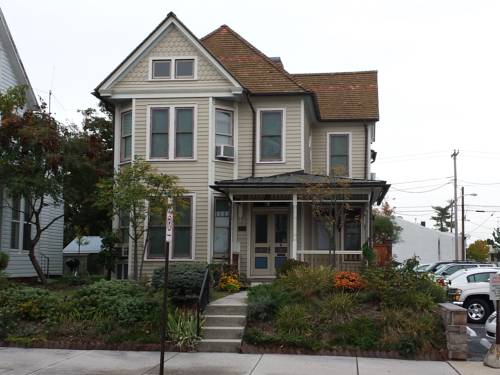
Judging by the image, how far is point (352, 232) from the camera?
21234 mm

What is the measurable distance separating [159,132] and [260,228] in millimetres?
4441

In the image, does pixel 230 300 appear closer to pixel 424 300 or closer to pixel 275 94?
pixel 424 300

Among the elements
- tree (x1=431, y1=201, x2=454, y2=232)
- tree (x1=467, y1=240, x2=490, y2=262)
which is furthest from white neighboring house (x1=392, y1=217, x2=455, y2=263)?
tree (x1=431, y1=201, x2=454, y2=232)

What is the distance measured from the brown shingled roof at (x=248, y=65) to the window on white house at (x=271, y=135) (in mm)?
798

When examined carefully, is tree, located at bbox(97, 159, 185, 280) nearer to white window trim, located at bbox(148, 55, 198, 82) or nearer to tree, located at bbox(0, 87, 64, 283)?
tree, located at bbox(0, 87, 64, 283)

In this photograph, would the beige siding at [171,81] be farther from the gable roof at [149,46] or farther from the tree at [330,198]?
the tree at [330,198]

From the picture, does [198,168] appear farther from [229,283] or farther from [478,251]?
[478,251]

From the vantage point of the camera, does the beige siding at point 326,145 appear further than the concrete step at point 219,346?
Yes

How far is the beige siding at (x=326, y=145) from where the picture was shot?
22609 millimetres

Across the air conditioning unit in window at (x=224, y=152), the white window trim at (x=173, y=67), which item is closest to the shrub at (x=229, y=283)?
the air conditioning unit in window at (x=224, y=152)

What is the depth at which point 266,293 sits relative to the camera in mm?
13875

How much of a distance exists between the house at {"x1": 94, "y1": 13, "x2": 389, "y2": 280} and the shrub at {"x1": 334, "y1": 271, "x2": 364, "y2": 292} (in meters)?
4.90

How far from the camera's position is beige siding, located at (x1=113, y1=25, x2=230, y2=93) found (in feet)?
66.9

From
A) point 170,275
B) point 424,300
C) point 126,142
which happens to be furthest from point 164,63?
point 424,300
